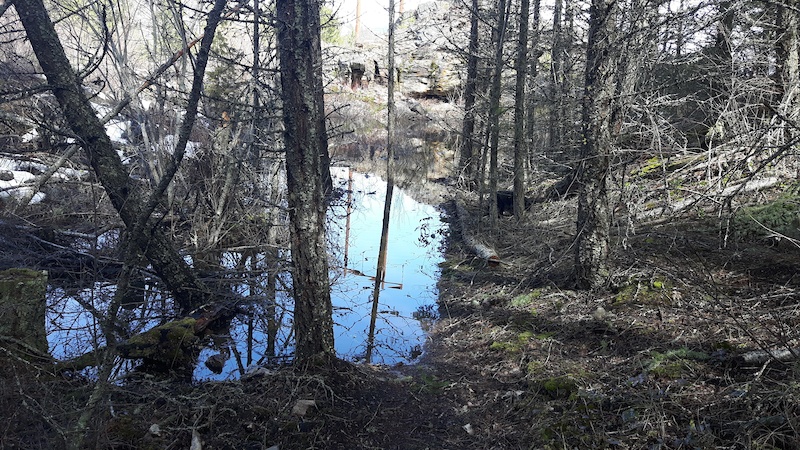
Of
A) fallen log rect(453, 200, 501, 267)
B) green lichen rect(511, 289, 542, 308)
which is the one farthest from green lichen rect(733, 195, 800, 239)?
fallen log rect(453, 200, 501, 267)

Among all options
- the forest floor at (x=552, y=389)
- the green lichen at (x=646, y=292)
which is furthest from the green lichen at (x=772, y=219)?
the green lichen at (x=646, y=292)

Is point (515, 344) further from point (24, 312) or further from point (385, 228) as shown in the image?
point (24, 312)

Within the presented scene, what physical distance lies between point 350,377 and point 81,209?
943 centimetres

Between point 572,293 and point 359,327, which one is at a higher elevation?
point 572,293

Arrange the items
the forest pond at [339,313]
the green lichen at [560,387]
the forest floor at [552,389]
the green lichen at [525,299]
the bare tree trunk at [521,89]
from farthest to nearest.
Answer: the bare tree trunk at [521,89], the green lichen at [525,299], the forest pond at [339,313], the green lichen at [560,387], the forest floor at [552,389]

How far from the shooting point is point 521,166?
10984 millimetres

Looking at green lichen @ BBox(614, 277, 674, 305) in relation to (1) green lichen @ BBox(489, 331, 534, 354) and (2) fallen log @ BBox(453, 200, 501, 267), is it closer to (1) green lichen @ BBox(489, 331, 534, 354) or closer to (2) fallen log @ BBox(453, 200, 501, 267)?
(1) green lichen @ BBox(489, 331, 534, 354)

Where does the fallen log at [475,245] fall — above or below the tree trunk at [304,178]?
below

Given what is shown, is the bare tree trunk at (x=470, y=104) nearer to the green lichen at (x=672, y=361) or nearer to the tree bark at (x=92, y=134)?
the tree bark at (x=92, y=134)

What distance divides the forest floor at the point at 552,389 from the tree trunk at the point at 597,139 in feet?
1.55

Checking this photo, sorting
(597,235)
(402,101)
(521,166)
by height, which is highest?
(402,101)

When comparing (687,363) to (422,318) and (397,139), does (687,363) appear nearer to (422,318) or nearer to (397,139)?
(422,318)

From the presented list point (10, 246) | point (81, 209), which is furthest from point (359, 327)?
point (81, 209)

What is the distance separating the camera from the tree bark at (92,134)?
6.04 metres
